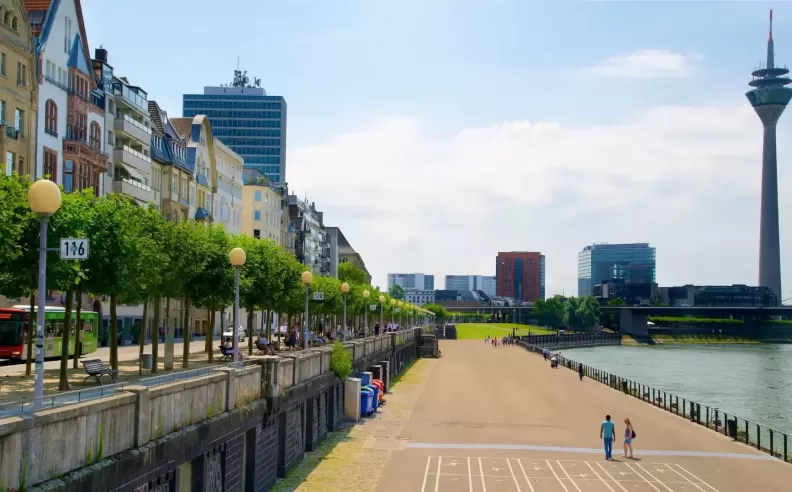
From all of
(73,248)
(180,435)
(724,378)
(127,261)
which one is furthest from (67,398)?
(724,378)

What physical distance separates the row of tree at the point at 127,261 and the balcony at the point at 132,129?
17350 mm

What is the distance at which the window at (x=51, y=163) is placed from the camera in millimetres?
56344

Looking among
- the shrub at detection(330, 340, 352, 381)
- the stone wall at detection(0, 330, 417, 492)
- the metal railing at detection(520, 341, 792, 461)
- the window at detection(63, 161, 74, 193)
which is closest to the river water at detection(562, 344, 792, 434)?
the metal railing at detection(520, 341, 792, 461)

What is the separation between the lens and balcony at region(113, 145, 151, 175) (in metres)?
70.1

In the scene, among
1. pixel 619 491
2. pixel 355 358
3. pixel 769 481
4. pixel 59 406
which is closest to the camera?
pixel 59 406

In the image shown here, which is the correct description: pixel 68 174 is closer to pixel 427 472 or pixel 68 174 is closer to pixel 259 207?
pixel 427 472

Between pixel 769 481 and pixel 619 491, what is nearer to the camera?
pixel 619 491

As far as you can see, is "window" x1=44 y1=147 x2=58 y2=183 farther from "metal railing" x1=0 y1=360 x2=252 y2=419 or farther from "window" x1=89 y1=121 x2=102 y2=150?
"metal railing" x1=0 y1=360 x2=252 y2=419

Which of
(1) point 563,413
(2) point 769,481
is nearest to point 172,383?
(2) point 769,481

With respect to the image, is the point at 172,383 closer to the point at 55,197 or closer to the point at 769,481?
the point at 55,197

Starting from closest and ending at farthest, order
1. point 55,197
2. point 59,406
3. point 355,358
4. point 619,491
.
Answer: point 59,406, point 55,197, point 619,491, point 355,358

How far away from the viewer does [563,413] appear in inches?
2274

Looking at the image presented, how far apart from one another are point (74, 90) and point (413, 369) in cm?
→ 5020

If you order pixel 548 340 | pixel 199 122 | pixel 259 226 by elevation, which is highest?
pixel 199 122
